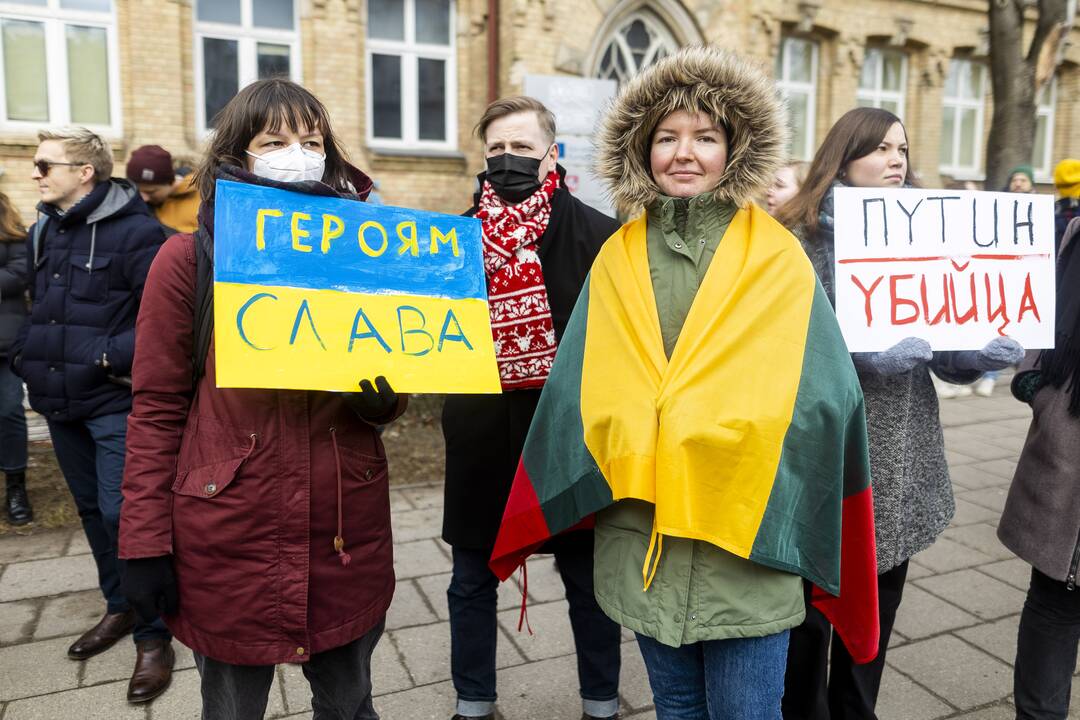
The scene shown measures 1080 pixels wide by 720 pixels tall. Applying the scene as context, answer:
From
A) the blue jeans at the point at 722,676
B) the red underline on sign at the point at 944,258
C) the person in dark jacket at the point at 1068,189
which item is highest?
the person in dark jacket at the point at 1068,189

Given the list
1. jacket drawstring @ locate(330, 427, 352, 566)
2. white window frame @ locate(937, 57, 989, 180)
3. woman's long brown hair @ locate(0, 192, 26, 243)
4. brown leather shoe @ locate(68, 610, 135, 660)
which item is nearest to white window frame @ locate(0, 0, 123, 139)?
woman's long brown hair @ locate(0, 192, 26, 243)

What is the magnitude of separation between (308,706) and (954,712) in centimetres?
231

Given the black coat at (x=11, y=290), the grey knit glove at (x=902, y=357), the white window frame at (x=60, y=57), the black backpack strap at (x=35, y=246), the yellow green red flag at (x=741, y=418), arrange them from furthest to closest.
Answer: the white window frame at (x=60, y=57) → the black coat at (x=11, y=290) → the black backpack strap at (x=35, y=246) → the grey knit glove at (x=902, y=357) → the yellow green red flag at (x=741, y=418)

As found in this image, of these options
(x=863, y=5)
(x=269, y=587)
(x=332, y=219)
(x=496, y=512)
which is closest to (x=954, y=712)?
(x=496, y=512)

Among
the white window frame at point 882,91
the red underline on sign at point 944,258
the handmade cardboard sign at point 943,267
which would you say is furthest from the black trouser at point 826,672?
the white window frame at point 882,91

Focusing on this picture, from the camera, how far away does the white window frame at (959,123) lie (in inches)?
601

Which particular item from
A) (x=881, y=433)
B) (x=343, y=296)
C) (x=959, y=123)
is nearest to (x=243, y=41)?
(x=343, y=296)

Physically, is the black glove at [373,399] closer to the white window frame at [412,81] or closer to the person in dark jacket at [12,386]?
the person in dark jacket at [12,386]

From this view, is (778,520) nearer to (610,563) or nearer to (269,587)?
(610,563)

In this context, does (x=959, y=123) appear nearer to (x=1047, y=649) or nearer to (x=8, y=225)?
(x=1047, y=649)

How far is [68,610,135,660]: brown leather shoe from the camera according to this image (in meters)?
3.33

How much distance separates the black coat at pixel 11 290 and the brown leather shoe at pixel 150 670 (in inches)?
96.0

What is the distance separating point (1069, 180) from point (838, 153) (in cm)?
456

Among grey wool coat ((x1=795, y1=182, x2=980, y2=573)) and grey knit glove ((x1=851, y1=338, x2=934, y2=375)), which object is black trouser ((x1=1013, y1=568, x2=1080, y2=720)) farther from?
grey knit glove ((x1=851, y1=338, x2=934, y2=375))
